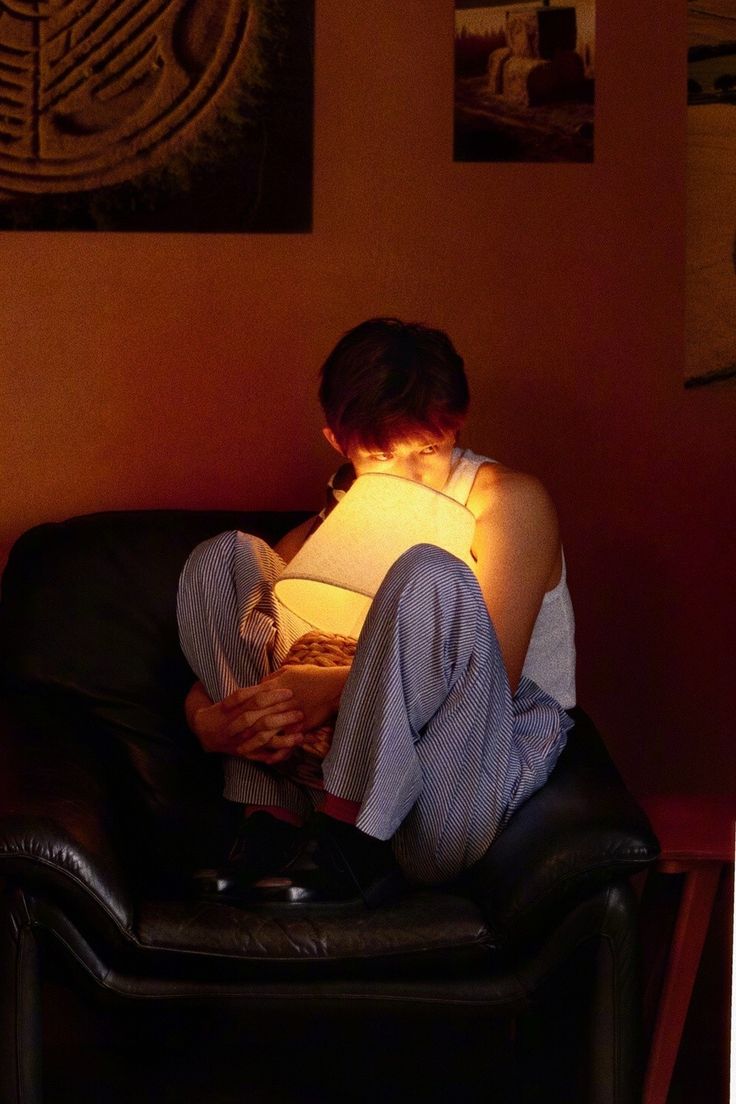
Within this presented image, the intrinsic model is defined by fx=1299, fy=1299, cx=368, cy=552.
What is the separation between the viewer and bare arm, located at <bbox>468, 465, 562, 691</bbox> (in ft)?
6.91

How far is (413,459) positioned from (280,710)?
1.71ft

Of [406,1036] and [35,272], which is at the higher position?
[35,272]

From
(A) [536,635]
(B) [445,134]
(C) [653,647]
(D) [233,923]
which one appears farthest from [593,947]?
(B) [445,134]

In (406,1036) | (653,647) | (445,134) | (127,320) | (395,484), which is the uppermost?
(445,134)

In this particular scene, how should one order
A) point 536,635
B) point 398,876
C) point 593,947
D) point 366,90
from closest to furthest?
1. point 593,947
2. point 398,876
3. point 536,635
4. point 366,90

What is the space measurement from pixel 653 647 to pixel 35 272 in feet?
5.12

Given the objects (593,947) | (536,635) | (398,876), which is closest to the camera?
(593,947)

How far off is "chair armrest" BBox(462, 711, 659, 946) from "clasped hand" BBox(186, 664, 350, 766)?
1.10 feet

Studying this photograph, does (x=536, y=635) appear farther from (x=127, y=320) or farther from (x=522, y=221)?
(x=127, y=320)

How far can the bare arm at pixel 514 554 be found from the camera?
6.91ft

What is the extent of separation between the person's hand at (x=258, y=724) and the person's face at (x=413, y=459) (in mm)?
454

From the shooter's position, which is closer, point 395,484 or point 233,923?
point 233,923

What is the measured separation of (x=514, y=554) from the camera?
2139mm

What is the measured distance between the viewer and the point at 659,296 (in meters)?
2.78
